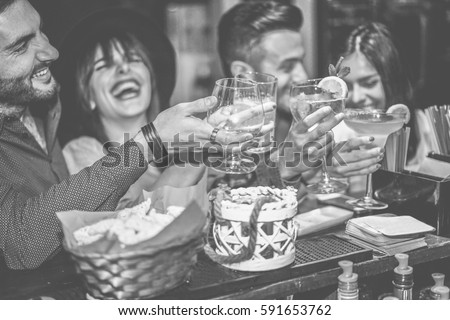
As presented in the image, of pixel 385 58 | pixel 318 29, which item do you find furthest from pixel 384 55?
pixel 318 29

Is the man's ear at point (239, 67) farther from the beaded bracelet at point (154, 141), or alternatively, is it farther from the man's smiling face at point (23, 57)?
the beaded bracelet at point (154, 141)

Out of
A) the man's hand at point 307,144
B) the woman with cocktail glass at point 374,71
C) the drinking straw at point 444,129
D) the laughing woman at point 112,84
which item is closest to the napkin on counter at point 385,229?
the man's hand at point 307,144

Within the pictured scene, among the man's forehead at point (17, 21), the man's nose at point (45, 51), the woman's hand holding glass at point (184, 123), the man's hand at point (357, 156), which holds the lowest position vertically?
the man's hand at point (357, 156)

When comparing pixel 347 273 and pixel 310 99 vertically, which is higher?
pixel 310 99

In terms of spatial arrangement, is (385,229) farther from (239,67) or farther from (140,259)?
(239,67)

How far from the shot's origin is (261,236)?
4.95 ft

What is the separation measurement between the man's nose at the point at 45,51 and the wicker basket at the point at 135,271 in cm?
125

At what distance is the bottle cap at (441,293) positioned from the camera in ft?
4.99

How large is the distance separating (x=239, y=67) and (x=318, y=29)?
1.69ft

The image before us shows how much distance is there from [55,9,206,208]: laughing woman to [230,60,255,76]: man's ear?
33 cm

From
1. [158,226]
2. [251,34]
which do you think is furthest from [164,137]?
[251,34]

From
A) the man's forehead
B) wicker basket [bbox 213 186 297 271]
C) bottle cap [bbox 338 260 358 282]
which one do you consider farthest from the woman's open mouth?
bottle cap [bbox 338 260 358 282]

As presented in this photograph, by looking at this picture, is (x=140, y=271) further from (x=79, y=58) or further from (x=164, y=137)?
(x=79, y=58)

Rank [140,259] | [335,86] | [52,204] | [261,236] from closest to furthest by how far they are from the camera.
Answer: [140,259] → [261,236] → [52,204] → [335,86]
